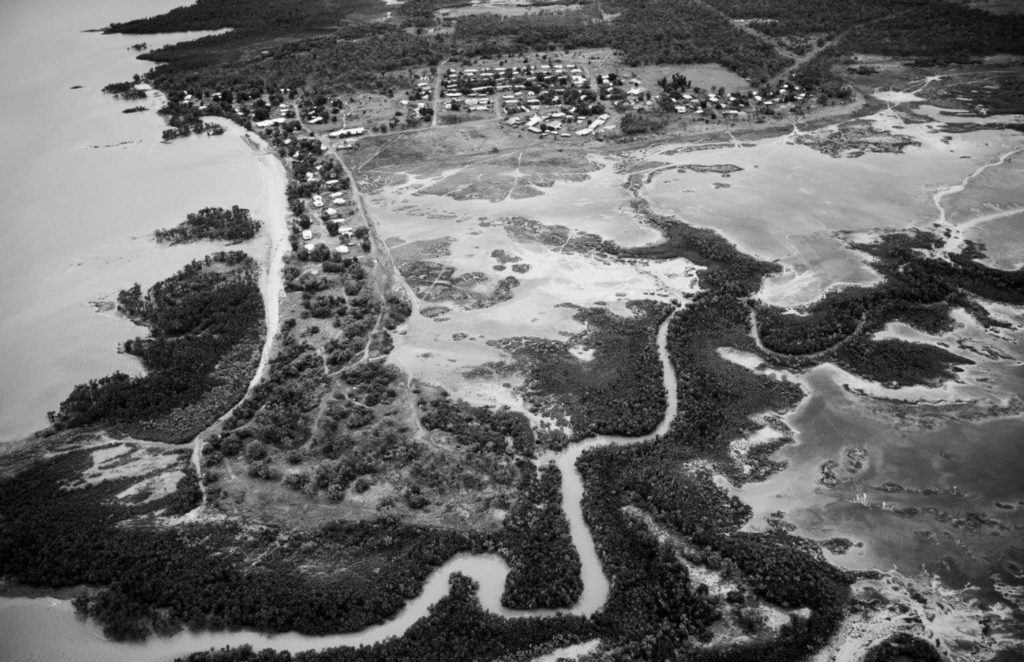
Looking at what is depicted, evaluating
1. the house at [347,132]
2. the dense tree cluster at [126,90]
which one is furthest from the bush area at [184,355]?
the dense tree cluster at [126,90]

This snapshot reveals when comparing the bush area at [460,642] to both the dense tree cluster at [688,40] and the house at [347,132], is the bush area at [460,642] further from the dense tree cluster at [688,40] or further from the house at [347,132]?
the dense tree cluster at [688,40]

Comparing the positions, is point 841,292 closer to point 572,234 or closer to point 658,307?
point 658,307

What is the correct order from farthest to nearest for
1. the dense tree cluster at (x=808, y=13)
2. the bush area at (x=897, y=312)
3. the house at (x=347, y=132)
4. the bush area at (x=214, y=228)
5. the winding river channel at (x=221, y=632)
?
the dense tree cluster at (x=808, y=13) < the house at (x=347, y=132) < the bush area at (x=214, y=228) < the bush area at (x=897, y=312) < the winding river channel at (x=221, y=632)

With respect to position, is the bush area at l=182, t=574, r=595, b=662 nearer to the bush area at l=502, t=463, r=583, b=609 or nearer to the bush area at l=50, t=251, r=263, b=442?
the bush area at l=502, t=463, r=583, b=609

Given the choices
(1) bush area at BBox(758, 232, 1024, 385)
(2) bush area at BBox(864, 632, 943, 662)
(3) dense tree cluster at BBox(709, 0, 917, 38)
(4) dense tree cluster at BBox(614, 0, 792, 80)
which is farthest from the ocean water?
(3) dense tree cluster at BBox(709, 0, 917, 38)

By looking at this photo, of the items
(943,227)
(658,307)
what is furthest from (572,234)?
(943,227)

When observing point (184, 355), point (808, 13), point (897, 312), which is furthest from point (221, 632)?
point (808, 13)

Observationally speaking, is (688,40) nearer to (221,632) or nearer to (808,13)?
(808,13)
